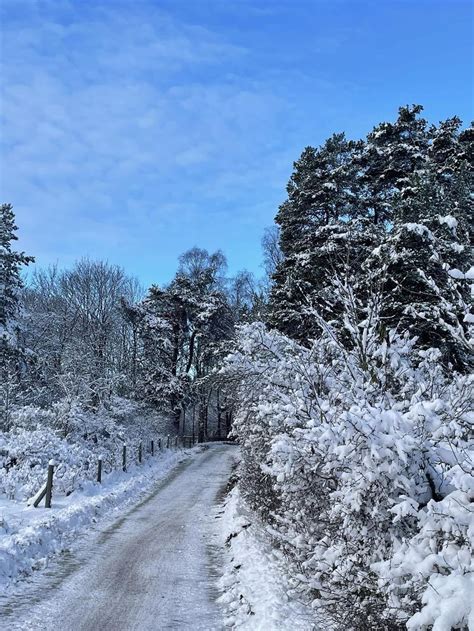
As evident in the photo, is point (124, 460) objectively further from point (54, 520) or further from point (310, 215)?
point (310, 215)

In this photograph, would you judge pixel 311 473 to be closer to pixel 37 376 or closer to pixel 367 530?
pixel 367 530

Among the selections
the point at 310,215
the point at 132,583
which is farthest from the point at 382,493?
the point at 310,215

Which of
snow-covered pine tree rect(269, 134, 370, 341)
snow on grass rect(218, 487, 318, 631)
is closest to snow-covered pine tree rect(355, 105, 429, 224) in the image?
snow-covered pine tree rect(269, 134, 370, 341)

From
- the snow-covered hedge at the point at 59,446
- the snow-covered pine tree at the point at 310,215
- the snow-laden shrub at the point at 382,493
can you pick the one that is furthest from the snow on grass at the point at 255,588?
the snow-covered pine tree at the point at 310,215

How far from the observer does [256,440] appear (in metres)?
10.9

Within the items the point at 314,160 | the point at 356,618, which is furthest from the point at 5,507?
the point at 314,160

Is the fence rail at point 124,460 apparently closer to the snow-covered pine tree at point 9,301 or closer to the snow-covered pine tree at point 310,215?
the snow-covered pine tree at point 9,301

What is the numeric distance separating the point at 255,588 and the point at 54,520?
5.24 meters

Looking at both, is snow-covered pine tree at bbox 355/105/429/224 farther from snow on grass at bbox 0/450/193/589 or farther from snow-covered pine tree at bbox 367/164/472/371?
snow on grass at bbox 0/450/193/589

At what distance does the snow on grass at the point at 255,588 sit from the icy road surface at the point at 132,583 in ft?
0.81

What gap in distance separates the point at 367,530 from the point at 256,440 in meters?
6.50

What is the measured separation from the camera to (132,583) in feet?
25.7

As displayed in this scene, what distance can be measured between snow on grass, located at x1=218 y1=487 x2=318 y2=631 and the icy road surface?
0.25 metres

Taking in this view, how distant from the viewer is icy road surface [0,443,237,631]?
250 inches
